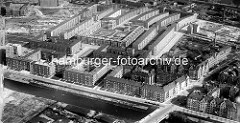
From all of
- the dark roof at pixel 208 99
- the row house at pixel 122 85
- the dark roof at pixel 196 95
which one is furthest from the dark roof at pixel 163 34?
the dark roof at pixel 208 99

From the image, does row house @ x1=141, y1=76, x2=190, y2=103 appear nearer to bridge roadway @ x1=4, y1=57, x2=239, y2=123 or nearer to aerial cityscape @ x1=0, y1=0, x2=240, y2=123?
aerial cityscape @ x1=0, y1=0, x2=240, y2=123

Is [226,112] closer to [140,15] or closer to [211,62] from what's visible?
[211,62]

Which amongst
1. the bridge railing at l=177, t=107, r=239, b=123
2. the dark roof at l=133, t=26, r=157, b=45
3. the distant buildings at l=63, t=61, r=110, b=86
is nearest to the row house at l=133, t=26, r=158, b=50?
the dark roof at l=133, t=26, r=157, b=45

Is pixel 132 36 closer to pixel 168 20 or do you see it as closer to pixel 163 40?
pixel 163 40

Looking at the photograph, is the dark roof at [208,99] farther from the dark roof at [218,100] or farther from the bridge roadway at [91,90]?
the bridge roadway at [91,90]

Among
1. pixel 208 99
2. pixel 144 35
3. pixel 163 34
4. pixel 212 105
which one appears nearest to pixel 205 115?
pixel 212 105

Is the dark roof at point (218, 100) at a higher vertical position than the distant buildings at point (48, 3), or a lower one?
lower
